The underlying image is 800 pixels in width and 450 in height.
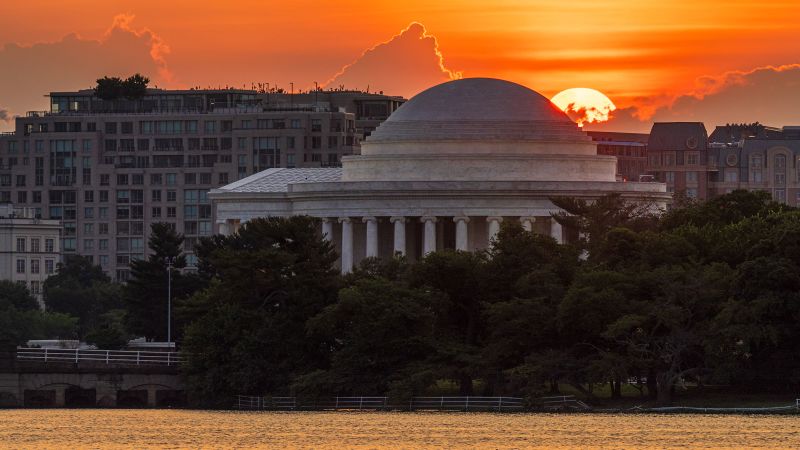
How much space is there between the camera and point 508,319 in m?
185

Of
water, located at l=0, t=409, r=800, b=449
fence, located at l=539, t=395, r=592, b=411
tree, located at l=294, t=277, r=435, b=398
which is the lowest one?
water, located at l=0, t=409, r=800, b=449

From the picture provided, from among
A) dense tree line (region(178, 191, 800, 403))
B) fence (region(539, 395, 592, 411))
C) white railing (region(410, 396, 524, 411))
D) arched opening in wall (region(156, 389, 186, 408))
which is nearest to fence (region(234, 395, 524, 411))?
white railing (region(410, 396, 524, 411))

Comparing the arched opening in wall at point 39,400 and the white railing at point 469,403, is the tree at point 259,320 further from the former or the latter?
the arched opening in wall at point 39,400

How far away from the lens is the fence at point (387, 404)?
582 ft

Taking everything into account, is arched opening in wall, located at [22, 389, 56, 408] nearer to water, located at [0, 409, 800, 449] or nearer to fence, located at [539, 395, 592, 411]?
water, located at [0, 409, 800, 449]

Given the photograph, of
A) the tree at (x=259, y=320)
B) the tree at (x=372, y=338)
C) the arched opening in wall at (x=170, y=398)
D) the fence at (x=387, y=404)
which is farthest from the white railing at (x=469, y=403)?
the arched opening in wall at (x=170, y=398)

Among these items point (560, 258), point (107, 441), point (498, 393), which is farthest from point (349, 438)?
point (560, 258)

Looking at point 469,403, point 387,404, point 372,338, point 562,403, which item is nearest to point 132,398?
point 372,338

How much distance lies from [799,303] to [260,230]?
37970mm

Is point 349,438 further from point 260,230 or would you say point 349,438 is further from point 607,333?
point 260,230

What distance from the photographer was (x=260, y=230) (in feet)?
654

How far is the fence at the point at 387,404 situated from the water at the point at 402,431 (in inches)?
109

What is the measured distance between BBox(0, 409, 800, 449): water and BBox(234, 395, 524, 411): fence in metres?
2.77

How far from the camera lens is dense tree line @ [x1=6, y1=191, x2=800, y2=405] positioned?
176875 millimetres
